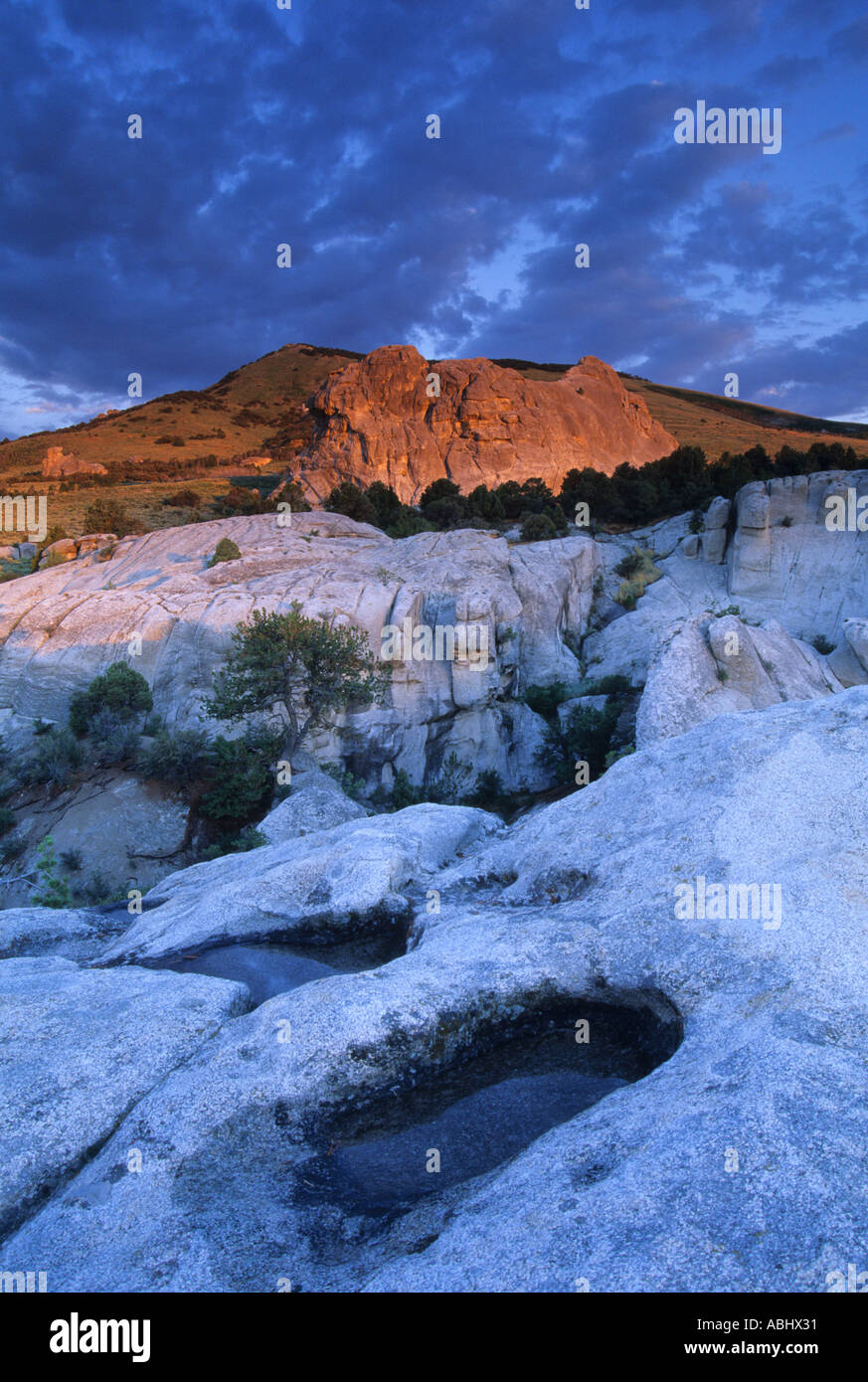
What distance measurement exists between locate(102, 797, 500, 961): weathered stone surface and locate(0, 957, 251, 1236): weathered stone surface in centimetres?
194

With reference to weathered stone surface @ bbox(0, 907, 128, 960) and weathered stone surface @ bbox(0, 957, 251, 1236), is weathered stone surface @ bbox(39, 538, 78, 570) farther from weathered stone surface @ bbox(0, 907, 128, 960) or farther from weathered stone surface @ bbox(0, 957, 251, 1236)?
weathered stone surface @ bbox(0, 957, 251, 1236)

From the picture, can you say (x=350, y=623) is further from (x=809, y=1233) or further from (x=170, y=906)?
(x=809, y=1233)

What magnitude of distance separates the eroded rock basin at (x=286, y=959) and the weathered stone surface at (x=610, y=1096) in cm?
104

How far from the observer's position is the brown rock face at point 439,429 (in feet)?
222

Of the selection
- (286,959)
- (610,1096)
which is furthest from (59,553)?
(610,1096)

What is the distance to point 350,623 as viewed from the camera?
30.7m

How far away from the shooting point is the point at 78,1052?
6938 mm

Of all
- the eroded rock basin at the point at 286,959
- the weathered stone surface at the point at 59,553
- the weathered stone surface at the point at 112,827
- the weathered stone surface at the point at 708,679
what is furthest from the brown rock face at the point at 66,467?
the eroded rock basin at the point at 286,959

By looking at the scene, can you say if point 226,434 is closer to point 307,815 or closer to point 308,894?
point 307,815

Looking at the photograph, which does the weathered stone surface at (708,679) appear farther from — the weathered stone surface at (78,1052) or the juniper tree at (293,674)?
the weathered stone surface at (78,1052)

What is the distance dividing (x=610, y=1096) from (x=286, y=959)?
5613mm

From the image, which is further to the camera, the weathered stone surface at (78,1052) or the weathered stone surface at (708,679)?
the weathered stone surface at (708,679)

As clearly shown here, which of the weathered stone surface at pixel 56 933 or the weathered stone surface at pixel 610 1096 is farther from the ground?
the weathered stone surface at pixel 610 1096

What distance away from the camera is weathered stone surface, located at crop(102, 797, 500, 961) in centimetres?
1063
